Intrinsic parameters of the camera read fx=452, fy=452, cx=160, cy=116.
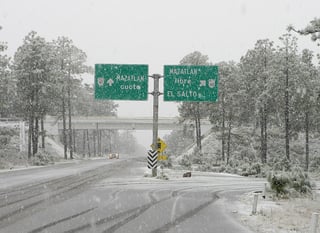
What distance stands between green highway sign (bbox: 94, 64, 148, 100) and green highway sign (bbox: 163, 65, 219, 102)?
1.47 meters

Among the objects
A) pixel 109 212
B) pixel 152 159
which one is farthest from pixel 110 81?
pixel 109 212

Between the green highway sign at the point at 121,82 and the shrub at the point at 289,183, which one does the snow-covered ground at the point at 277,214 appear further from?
the green highway sign at the point at 121,82

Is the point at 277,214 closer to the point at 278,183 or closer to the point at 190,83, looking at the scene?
the point at 278,183

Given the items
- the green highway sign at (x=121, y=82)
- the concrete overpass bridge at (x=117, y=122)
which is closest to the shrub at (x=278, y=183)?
the green highway sign at (x=121, y=82)

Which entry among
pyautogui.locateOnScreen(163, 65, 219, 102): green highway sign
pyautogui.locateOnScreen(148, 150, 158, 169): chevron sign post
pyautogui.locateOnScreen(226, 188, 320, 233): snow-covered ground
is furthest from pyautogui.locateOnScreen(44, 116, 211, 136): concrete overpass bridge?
pyautogui.locateOnScreen(226, 188, 320, 233): snow-covered ground

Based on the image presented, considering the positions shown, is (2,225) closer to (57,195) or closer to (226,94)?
(57,195)

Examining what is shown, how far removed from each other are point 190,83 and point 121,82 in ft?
14.4

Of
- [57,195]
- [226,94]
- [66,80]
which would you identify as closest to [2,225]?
[57,195]

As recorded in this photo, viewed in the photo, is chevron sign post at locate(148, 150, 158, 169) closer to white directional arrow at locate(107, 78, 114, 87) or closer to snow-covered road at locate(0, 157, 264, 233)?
white directional arrow at locate(107, 78, 114, 87)

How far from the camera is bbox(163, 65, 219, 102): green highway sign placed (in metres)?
28.7

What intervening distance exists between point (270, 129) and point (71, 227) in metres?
56.9

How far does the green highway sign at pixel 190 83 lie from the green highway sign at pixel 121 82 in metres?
1.47

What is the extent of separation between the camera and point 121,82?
1123 inches

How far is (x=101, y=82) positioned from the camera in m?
28.7
